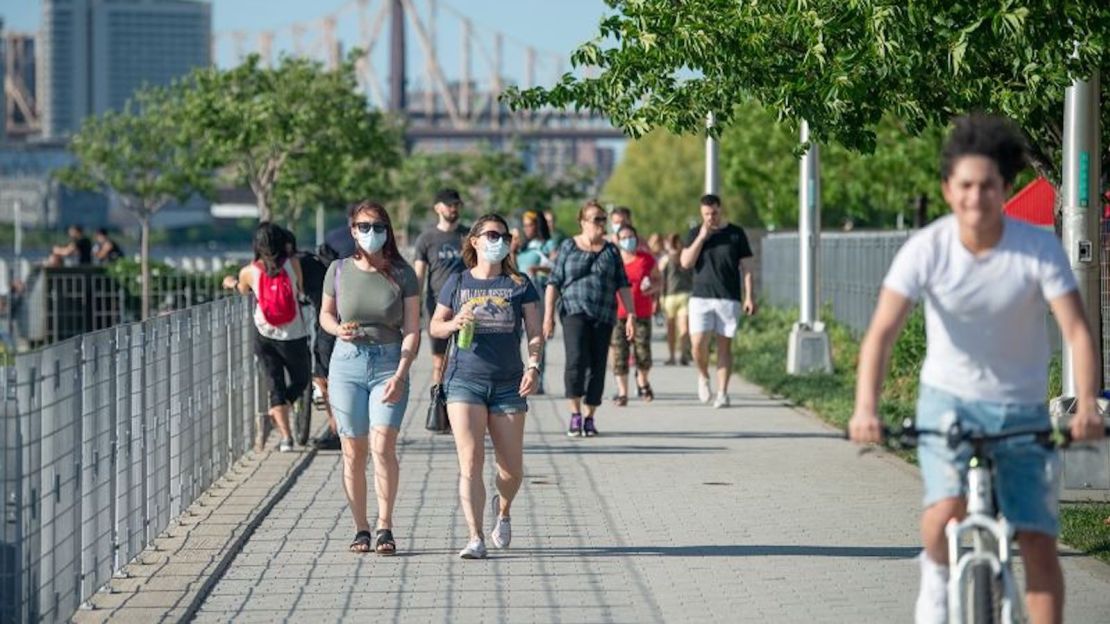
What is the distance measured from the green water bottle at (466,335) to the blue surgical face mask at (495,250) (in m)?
0.38

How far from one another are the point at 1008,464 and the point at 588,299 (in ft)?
34.1

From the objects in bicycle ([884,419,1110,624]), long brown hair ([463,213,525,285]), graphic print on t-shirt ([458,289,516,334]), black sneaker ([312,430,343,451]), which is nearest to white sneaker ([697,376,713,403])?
black sneaker ([312,430,343,451])

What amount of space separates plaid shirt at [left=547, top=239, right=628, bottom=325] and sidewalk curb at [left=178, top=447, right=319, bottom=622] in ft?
7.28

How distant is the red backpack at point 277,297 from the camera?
49.9 feet

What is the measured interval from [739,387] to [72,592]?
14737mm

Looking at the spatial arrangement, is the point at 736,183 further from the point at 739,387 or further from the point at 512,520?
the point at 512,520

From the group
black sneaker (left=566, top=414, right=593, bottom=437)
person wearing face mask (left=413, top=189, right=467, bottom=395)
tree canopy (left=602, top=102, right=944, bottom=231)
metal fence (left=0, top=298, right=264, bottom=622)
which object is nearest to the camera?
metal fence (left=0, top=298, right=264, bottom=622)

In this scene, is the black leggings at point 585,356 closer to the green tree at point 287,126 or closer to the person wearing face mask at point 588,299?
the person wearing face mask at point 588,299

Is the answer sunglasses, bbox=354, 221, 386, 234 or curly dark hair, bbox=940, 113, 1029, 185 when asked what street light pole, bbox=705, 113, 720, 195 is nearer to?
sunglasses, bbox=354, 221, 386, 234

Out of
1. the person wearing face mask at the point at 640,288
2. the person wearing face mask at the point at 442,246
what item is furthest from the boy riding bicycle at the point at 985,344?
the person wearing face mask at the point at 640,288

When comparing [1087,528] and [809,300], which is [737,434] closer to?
[1087,528]

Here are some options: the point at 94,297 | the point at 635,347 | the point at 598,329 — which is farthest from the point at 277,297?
the point at 94,297

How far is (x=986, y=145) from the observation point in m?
6.60

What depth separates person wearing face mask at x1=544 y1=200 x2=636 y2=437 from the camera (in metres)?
16.8
